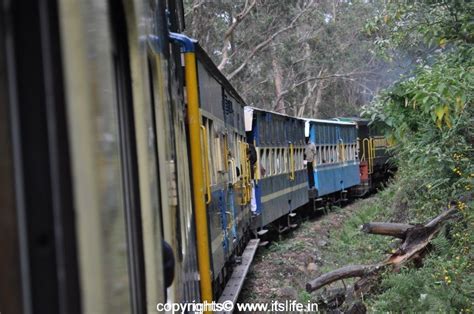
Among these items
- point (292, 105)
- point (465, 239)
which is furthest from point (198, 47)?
point (292, 105)

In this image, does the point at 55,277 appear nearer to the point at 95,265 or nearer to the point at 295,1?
the point at 95,265

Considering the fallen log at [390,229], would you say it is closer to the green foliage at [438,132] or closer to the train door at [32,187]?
the green foliage at [438,132]

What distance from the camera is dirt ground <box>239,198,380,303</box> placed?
1035 cm

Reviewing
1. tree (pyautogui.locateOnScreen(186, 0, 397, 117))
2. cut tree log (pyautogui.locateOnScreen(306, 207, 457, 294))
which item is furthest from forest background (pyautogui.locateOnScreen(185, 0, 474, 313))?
tree (pyautogui.locateOnScreen(186, 0, 397, 117))

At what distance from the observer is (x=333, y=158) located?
21438 mm

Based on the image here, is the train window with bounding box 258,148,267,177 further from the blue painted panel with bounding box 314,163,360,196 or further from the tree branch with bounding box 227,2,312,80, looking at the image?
the tree branch with bounding box 227,2,312,80

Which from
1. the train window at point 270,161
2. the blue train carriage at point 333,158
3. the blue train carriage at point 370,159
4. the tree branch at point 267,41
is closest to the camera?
the train window at point 270,161

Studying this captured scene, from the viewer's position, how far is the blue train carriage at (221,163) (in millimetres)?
6341

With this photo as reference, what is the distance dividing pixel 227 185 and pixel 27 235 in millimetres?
7109

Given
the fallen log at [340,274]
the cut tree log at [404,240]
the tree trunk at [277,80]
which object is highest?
the tree trunk at [277,80]

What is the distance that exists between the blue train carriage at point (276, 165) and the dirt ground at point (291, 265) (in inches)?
24.7

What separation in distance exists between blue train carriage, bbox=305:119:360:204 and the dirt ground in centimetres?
205

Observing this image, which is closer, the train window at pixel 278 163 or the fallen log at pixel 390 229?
the fallen log at pixel 390 229

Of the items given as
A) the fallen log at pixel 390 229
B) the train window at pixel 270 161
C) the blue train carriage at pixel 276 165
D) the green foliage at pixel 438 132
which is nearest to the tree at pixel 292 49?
the blue train carriage at pixel 276 165
